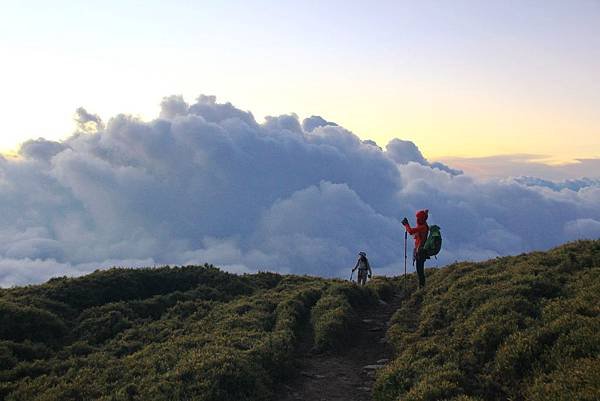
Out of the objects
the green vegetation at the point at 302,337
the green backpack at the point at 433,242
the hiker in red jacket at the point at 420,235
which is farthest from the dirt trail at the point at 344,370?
the green backpack at the point at 433,242

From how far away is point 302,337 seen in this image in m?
20.4

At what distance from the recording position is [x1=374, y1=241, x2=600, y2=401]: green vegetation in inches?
421

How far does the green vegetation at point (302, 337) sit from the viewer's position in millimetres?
11633

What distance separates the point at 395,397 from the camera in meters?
12.4

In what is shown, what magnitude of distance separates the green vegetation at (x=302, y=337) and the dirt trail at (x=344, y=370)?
57 centimetres

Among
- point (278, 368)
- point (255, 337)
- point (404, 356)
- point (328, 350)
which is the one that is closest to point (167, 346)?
point (255, 337)

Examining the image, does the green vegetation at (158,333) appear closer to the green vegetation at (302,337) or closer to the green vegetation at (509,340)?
the green vegetation at (302,337)

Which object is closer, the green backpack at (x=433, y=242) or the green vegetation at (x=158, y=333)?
the green vegetation at (x=158, y=333)

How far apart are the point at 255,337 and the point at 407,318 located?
690cm

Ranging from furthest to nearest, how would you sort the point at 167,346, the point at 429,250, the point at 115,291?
the point at 115,291 < the point at 429,250 < the point at 167,346

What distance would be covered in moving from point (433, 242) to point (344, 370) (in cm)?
965

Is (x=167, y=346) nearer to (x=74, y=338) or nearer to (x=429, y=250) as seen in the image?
(x=74, y=338)

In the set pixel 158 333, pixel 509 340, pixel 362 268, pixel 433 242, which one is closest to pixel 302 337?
pixel 158 333

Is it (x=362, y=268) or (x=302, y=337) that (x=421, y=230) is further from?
(x=362, y=268)
